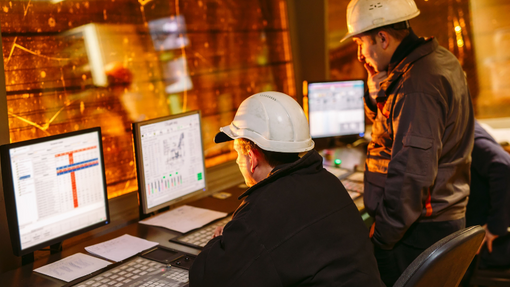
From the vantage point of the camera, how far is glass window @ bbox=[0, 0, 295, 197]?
1.95m

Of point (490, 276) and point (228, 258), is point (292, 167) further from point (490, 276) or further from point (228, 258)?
point (490, 276)

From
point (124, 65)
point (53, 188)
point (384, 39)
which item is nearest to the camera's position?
point (53, 188)

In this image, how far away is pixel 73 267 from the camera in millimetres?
1647

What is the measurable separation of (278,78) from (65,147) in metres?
2.12

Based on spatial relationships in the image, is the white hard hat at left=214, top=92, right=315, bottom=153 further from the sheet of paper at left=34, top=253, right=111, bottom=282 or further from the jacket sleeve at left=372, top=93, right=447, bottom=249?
the sheet of paper at left=34, top=253, right=111, bottom=282

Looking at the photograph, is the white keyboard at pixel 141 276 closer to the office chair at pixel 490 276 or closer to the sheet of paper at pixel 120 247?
the sheet of paper at pixel 120 247

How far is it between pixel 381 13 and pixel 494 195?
3.58ft

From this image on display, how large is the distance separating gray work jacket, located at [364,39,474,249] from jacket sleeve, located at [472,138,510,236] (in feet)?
1.00

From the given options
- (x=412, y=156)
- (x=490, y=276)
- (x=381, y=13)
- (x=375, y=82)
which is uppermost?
(x=381, y=13)

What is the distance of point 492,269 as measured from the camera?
225 cm

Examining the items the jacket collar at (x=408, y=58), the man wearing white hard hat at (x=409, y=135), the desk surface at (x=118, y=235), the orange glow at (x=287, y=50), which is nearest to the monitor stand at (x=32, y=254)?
the desk surface at (x=118, y=235)

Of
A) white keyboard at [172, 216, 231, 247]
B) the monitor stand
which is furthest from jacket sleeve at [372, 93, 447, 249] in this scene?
the monitor stand

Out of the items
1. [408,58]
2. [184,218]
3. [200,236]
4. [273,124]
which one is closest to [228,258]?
[273,124]

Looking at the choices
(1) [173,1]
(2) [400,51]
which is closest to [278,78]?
(1) [173,1]
